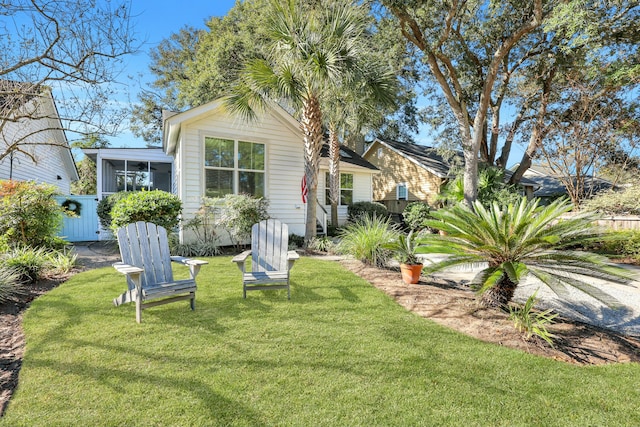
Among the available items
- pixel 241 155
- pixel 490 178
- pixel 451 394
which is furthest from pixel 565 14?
pixel 451 394

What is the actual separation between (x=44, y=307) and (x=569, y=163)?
15181 mm

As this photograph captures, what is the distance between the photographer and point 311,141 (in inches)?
339

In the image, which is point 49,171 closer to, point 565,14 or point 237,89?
point 237,89

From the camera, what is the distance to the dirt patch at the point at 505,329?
10.2 feet

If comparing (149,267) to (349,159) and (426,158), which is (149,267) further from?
(426,158)

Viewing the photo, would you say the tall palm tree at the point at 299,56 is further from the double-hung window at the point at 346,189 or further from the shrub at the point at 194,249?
the double-hung window at the point at 346,189

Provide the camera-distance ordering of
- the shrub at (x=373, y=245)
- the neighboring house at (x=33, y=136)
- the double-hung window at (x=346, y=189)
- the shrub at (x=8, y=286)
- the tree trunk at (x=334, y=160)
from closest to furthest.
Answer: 1. the shrub at (x=8, y=286)
2. the neighboring house at (x=33, y=136)
3. the shrub at (x=373, y=245)
4. the tree trunk at (x=334, y=160)
5. the double-hung window at (x=346, y=189)

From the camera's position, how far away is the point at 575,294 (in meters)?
5.01

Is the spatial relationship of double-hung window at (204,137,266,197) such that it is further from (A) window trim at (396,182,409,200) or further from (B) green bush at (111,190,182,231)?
(A) window trim at (396,182,409,200)

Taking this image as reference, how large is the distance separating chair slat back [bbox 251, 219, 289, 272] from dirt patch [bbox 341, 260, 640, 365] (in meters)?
1.69

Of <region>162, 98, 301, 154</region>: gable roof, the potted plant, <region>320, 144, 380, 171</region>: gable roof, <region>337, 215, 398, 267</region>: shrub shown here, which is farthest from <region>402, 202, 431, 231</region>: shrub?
the potted plant

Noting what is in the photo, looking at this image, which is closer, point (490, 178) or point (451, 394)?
point (451, 394)

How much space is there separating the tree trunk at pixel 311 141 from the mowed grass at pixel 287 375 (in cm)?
507

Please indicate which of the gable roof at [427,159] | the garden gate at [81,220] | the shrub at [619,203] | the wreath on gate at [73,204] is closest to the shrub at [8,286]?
the garden gate at [81,220]
